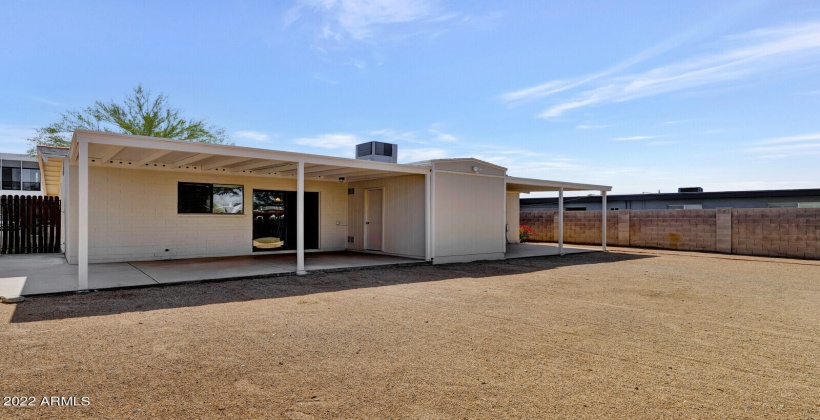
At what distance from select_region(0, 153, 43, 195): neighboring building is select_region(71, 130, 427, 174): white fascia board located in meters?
22.7

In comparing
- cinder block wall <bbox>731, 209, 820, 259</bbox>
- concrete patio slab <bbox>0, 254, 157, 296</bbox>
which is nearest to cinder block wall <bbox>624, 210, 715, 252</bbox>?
cinder block wall <bbox>731, 209, 820, 259</bbox>

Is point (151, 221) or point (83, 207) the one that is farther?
point (151, 221)

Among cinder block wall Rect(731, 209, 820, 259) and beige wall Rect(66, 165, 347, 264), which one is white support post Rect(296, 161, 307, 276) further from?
cinder block wall Rect(731, 209, 820, 259)

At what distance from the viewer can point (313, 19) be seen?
9.90 metres

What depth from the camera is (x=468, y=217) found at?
35.6ft

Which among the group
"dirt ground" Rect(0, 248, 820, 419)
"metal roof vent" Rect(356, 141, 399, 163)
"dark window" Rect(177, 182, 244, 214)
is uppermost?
"metal roof vent" Rect(356, 141, 399, 163)

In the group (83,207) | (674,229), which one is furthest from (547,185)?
(83,207)

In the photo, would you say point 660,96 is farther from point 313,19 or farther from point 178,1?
point 178,1

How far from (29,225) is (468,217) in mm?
11721

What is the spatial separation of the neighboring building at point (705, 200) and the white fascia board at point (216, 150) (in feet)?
48.0

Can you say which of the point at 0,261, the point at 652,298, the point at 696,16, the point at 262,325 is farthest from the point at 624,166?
the point at 0,261

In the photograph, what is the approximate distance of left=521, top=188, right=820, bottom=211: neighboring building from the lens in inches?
650

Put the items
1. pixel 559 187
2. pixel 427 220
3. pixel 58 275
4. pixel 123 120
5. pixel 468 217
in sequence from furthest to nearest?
pixel 123 120 < pixel 559 187 < pixel 468 217 < pixel 427 220 < pixel 58 275

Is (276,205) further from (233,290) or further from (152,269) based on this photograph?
(233,290)
